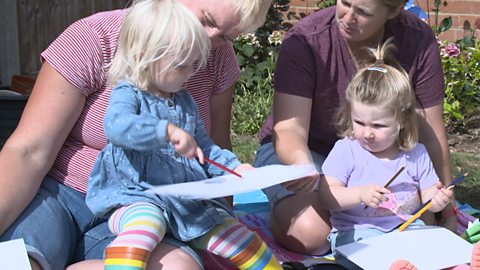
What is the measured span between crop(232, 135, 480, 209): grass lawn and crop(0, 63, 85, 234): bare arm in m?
2.61

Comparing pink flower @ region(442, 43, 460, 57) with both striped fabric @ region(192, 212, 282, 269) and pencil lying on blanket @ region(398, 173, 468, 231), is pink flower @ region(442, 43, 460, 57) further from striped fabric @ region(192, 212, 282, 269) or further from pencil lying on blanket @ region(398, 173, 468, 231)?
striped fabric @ region(192, 212, 282, 269)

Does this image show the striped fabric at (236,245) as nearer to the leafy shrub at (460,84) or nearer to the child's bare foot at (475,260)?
the child's bare foot at (475,260)

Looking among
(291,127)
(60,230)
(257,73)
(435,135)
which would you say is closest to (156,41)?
(60,230)

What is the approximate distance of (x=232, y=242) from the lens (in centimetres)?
256

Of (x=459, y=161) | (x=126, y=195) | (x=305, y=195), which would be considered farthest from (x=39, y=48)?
(x=126, y=195)

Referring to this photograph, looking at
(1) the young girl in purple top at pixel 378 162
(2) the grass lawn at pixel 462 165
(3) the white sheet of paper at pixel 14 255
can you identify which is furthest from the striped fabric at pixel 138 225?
(2) the grass lawn at pixel 462 165

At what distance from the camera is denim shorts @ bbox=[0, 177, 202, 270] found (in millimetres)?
2469

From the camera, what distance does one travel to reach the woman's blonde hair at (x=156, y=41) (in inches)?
94.1

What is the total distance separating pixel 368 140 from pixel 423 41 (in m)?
0.61

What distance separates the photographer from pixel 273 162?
336 centimetres

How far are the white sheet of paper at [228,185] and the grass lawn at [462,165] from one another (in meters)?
2.33

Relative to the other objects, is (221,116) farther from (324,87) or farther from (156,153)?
(156,153)

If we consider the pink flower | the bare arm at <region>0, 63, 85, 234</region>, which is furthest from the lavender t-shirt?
the pink flower

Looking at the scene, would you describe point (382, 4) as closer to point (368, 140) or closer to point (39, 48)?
point (368, 140)
